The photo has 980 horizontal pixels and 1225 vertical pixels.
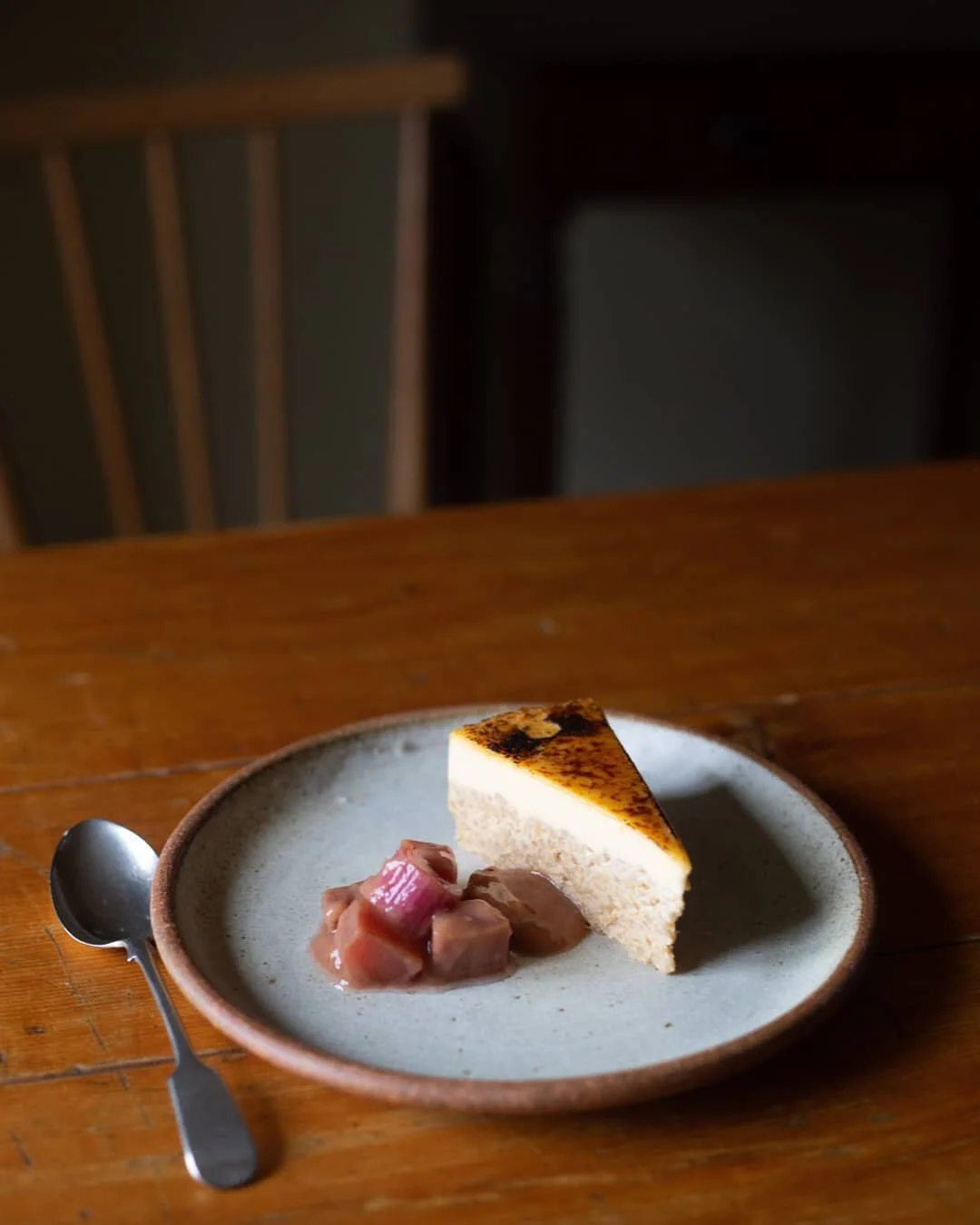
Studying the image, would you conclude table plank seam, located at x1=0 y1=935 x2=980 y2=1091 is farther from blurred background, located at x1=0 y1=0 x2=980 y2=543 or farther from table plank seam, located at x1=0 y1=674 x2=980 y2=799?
blurred background, located at x1=0 y1=0 x2=980 y2=543

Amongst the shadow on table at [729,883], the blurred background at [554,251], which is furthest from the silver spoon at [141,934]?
the blurred background at [554,251]

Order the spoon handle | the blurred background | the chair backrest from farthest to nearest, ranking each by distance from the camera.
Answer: the blurred background
the chair backrest
the spoon handle

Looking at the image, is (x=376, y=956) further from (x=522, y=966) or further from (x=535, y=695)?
(x=535, y=695)

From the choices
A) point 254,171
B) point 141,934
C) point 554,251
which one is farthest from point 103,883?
point 554,251

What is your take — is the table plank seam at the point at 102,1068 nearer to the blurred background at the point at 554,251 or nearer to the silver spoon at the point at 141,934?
the silver spoon at the point at 141,934

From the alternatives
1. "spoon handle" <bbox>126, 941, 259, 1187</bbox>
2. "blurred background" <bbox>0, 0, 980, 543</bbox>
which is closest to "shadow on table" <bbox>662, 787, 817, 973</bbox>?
"spoon handle" <bbox>126, 941, 259, 1187</bbox>

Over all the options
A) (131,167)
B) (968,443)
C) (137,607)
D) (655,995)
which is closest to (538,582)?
(137,607)
